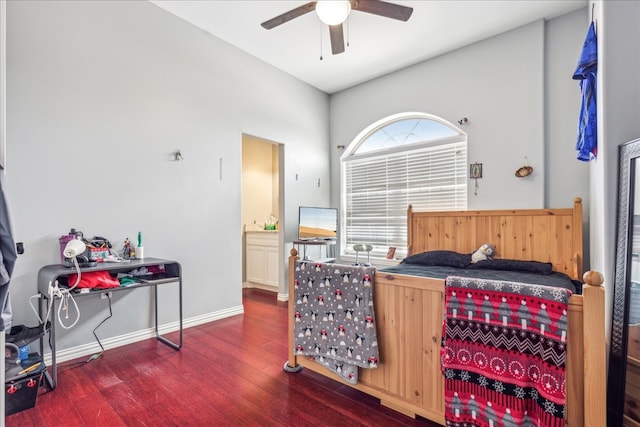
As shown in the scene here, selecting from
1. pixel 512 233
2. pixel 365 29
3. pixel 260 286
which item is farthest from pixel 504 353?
pixel 260 286

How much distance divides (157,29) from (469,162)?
3.74m

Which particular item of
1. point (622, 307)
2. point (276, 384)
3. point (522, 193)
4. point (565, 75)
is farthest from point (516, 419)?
point (565, 75)

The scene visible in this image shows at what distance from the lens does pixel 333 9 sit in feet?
7.89

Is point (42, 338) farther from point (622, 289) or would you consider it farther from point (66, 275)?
point (622, 289)

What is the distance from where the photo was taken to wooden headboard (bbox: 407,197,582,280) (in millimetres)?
3096

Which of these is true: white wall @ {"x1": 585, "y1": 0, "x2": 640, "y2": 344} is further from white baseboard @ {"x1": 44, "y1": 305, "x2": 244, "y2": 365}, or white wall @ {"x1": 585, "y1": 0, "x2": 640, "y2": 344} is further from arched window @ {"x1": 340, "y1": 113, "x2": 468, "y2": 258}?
white baseboard @ {"x1": 44, "y1": 305, "x2": 244, "y2": 365}

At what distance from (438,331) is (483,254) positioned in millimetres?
2054

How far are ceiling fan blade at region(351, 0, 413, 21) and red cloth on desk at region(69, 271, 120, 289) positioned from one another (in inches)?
114

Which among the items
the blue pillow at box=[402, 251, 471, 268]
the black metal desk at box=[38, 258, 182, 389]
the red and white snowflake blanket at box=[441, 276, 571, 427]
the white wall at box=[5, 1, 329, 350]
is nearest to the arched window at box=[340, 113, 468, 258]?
the blue pillow at box=[402, 251, 471, 268]

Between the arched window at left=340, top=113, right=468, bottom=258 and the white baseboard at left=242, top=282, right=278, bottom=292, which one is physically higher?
the arched window at left=340, top=113, right=468, bottom=258

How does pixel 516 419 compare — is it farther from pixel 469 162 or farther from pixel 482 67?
pixel 482 67

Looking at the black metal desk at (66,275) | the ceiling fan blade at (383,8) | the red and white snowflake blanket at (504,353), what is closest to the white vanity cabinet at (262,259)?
the black metal desk at (66,275)

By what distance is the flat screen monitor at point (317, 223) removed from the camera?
173 inches

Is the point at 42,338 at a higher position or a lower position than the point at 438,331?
lower
